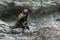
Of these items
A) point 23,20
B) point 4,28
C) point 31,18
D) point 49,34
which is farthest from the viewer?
point 31,18

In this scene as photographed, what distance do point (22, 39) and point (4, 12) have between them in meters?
2.68

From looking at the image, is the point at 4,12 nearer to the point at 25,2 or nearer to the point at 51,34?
the point at 25,2

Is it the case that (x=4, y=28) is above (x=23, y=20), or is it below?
below

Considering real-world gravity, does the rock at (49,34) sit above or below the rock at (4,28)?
above

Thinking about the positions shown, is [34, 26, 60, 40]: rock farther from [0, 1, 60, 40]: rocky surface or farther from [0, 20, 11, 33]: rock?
[0, 20, 11, 33]: rock

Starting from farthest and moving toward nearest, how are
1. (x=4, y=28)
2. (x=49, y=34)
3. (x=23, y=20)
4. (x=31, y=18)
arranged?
1. (x=31, y=18)
2. (x=23, y=20)
3. (x=4, y=28)
4. (x=49, y=34)

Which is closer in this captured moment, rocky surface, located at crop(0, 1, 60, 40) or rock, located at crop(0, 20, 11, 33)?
rocky surface, located at crop(0, 1, 60, 40)

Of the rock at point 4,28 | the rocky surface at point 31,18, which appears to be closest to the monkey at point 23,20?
the rocky surface at point 31,18

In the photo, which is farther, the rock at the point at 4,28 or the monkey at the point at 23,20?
the monkey at the point at 23,20

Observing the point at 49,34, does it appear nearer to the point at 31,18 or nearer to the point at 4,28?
the point at 4,28

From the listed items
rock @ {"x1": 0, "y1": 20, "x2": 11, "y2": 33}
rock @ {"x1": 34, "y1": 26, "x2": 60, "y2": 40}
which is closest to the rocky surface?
rock @ {"x1": 0, "y1": 20, "x2": 11, "y2": 33}

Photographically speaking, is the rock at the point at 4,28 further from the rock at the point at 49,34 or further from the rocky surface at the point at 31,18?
the rock at the point at 49,34

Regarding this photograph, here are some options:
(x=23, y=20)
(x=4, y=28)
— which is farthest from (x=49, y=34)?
(x=23, y=20)

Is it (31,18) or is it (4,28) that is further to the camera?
(31,18)
